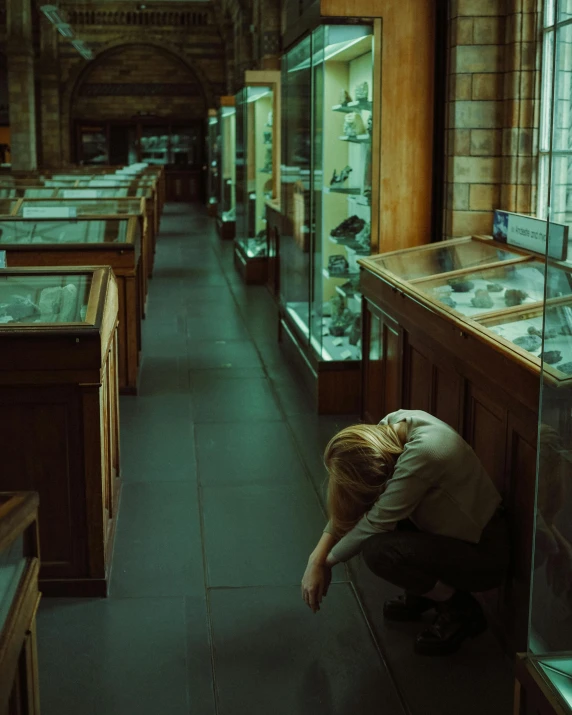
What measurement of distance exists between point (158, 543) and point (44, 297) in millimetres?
1202

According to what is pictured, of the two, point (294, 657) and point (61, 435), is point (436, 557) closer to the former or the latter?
point (294, 657)

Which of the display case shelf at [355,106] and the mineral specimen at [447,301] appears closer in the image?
the mineral specimen at [447,301]

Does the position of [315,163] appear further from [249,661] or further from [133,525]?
[249,661]

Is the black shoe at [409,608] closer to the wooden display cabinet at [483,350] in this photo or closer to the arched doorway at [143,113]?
the wooden display cabinet at [483,350]

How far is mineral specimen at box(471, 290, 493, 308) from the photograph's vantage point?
4.17m

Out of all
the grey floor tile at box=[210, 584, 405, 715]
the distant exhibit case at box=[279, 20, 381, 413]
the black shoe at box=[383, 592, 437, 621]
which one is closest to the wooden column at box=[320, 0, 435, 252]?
the distant exhibit case at box=[279, 20, 381, 413]

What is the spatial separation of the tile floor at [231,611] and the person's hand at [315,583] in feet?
0.74

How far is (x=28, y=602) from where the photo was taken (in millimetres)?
2316

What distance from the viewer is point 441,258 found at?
5336 millimetres

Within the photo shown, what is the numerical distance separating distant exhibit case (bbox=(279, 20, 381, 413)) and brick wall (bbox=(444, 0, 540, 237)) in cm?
48

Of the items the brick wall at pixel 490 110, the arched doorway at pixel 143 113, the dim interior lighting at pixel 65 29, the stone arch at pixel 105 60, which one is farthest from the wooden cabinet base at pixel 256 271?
the stone arch at pixel 105 60

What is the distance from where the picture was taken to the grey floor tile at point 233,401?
646 centimetres

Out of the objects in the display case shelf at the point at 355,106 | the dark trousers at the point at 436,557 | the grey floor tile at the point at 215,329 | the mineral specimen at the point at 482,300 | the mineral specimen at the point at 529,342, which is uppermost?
the display case shelf at the point at 355,106

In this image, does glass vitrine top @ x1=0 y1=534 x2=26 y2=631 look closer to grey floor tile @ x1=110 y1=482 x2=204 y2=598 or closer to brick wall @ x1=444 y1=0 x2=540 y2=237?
grey floor tile @ x1=110 y1=482 x2=204 y2=598
